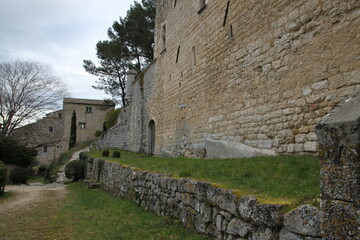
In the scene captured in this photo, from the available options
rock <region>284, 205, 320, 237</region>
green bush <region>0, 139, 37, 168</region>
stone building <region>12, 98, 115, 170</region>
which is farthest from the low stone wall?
stone building <region>12, 98, 115, 170</region>

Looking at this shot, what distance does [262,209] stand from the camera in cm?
263

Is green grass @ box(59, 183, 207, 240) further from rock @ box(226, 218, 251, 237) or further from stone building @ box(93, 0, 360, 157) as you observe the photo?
stone building @ box(93, 0, 360, 157)

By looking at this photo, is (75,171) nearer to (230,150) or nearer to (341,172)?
(230,150)

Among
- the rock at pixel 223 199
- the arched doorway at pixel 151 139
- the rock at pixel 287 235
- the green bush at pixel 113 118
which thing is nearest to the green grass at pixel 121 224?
the rock at pixel 223 199

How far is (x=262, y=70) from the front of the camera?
6.79 m

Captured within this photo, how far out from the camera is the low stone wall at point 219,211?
89.0 inches

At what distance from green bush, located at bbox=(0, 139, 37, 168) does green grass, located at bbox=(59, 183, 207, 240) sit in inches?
792

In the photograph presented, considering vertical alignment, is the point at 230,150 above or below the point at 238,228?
above

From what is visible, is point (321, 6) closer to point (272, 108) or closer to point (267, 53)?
point (267, 53)

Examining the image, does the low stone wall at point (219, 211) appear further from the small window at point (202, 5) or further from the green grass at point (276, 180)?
the small window at point (202, 5)

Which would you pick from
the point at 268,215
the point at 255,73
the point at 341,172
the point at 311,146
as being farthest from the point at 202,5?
the point at 341,172

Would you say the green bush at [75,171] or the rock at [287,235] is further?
the green bush at [75,171]

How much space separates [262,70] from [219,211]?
427cm

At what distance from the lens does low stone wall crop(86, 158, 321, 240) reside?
2262 millimetres
